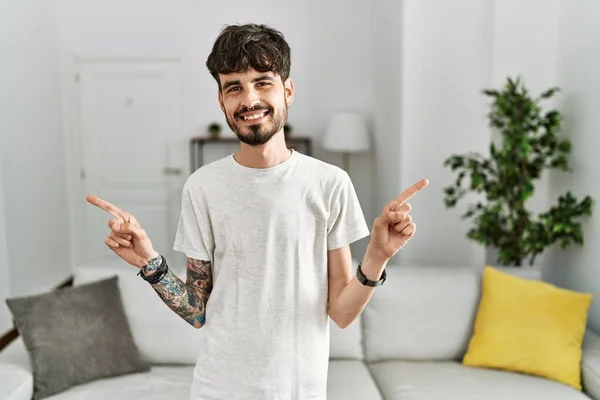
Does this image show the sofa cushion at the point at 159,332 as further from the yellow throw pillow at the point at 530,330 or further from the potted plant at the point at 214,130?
the potted plant at the point at 214,130

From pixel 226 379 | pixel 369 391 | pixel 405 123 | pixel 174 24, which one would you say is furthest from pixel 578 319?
pixel 174 24

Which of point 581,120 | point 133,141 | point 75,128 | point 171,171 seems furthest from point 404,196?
point 75,128

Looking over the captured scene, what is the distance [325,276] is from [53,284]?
431 cm

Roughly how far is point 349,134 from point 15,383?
3.13 meters

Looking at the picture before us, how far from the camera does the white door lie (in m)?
5.27

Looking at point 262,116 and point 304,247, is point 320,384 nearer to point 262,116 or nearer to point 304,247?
point 304,247

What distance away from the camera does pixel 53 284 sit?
4969 millimetres

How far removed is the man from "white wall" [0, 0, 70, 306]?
10.9 ft

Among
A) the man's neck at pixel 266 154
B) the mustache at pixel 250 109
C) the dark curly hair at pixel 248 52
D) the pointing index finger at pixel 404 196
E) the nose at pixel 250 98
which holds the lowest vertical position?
the pointing index finger at pixel 404 196

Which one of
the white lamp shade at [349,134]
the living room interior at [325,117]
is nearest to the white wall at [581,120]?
the living room interior at [325,117]

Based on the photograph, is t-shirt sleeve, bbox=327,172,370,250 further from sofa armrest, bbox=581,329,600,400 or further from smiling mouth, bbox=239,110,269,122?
sofa armrest, bbox=581,329,600,400

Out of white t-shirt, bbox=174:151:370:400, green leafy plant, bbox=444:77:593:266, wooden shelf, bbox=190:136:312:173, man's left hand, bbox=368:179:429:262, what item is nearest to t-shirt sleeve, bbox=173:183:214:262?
white t-shirt, bbox=174:151:370:400

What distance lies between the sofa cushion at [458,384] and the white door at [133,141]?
3250 millimetres

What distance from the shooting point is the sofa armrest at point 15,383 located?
214 centimetres
